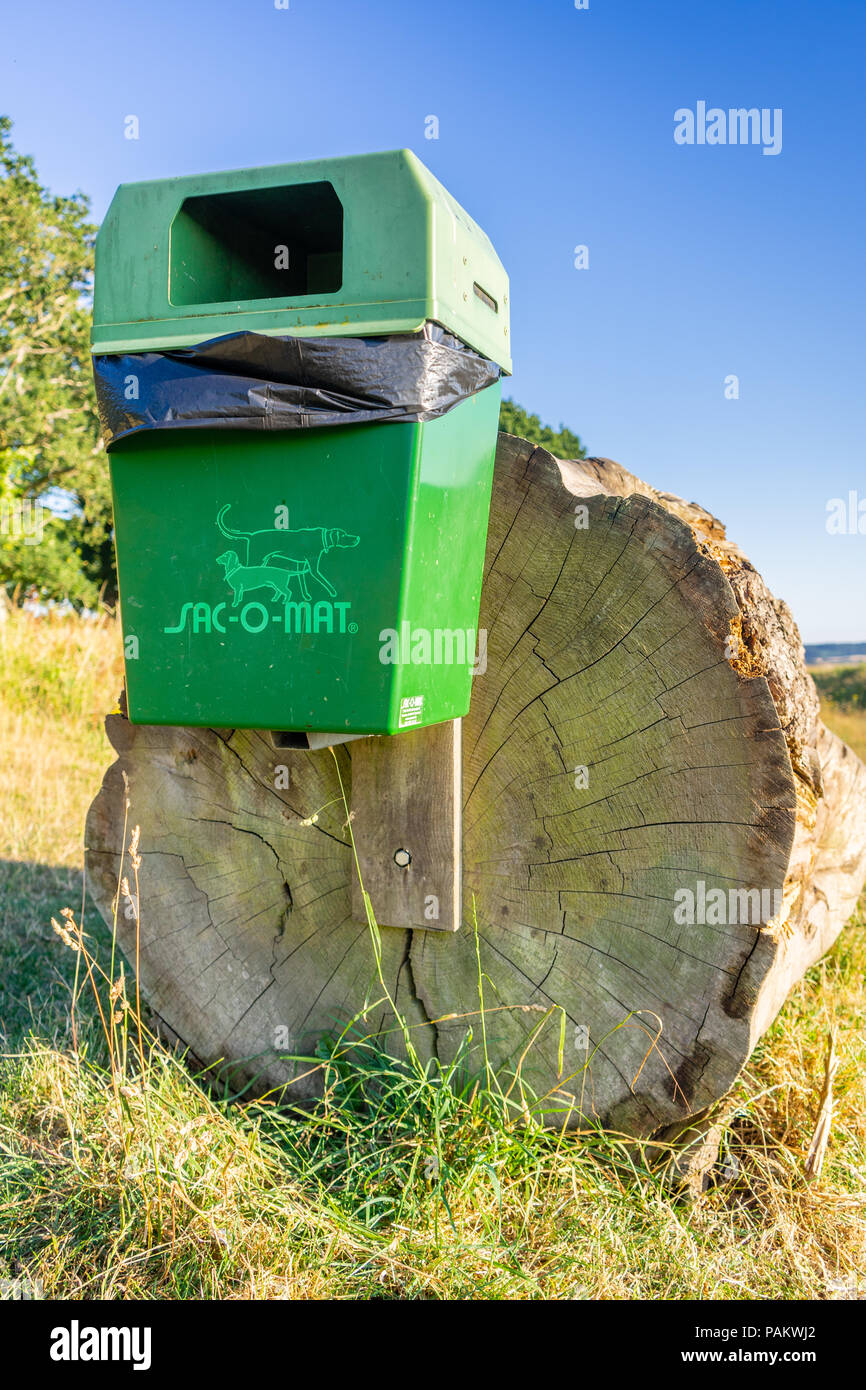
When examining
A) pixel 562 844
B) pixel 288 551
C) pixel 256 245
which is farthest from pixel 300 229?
pixel 562 844

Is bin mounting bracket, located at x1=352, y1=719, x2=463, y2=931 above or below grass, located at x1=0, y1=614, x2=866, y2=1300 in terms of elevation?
above

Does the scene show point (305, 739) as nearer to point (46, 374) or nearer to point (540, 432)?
point (540, 432)

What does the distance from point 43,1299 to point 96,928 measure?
2090 millimetres

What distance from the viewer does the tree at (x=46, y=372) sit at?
58.9 feet

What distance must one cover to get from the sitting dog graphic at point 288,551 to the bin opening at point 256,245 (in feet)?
1.55

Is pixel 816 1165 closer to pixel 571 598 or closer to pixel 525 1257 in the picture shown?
pixel 525 1257

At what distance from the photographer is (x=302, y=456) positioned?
1.92m

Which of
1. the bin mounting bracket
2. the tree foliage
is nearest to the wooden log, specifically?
the bin mounting bracket

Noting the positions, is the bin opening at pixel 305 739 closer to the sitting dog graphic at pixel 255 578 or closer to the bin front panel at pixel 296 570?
the bin front panel at pixel 296 570

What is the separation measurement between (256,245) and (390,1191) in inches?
90.5

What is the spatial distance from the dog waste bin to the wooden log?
241 millimetres

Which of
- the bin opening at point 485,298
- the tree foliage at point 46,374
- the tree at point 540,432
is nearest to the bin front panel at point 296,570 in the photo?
the bin opening at point 485,298

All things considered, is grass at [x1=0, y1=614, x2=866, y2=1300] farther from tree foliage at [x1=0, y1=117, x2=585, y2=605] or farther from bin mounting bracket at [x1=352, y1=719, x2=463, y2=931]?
tree foliage at [x1=0, y1=117, x2=585, y2=605]

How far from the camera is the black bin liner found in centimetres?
186
